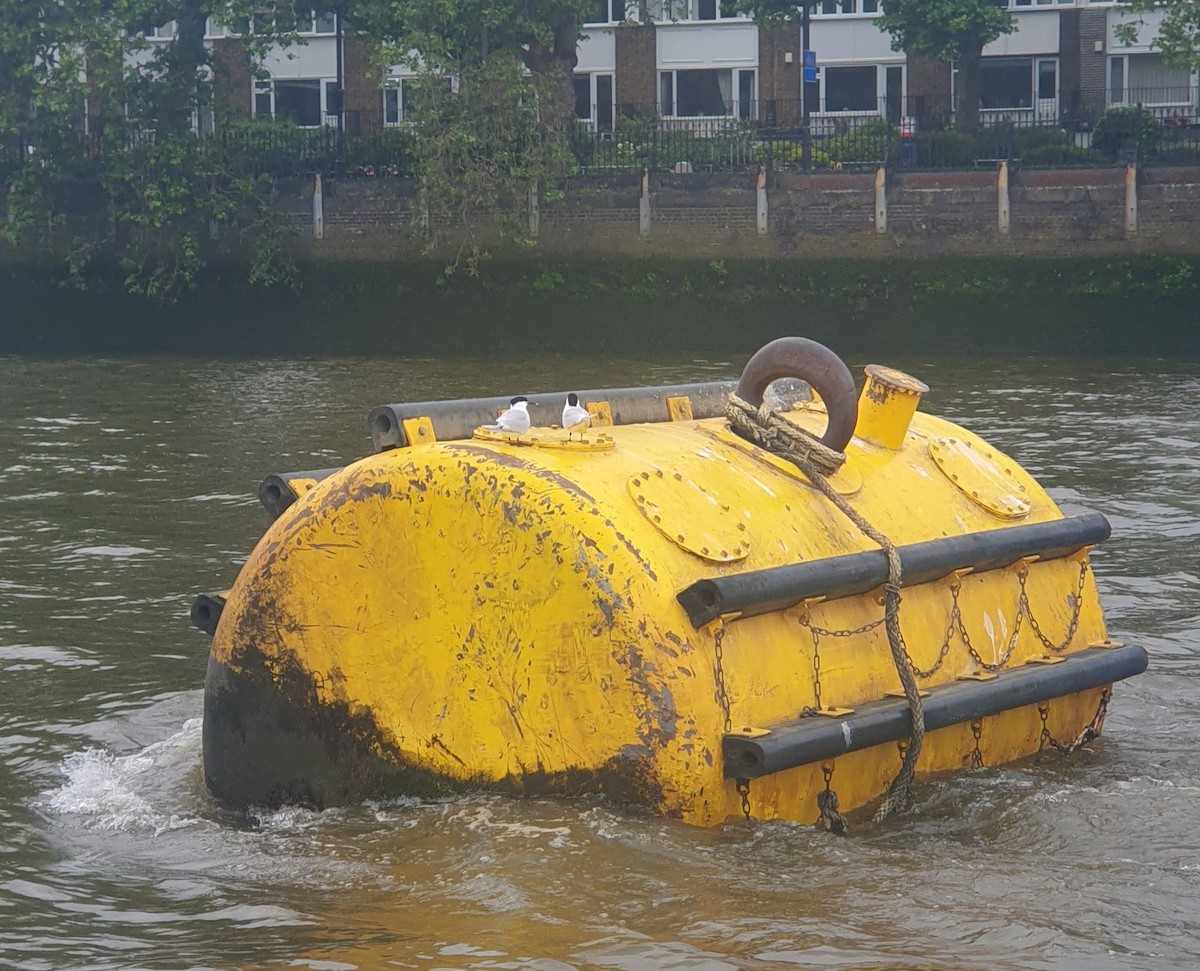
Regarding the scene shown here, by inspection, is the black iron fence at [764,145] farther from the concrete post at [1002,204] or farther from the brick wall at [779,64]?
the brick wall at [779,64]

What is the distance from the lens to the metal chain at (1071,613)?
275 inches

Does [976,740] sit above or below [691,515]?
below

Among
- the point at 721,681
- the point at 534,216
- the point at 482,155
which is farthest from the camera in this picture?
the point at 534,216

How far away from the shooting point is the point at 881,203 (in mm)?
33062

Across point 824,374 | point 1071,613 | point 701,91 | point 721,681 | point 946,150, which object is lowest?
point 1071,613

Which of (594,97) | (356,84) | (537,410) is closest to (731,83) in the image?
(594,97)

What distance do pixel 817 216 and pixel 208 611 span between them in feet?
90.5

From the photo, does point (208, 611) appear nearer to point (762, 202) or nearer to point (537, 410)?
point (537, 410)

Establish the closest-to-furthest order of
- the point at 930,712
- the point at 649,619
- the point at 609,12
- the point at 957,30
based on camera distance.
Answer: the point at 649,619 < the point at 930,712 < the point at 957,30 < the point at 609,12

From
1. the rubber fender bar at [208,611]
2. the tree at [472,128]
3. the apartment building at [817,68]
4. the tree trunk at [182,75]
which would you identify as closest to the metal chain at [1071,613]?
the rubber fender bar at [208,611]

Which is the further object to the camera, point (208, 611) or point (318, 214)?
point (318, 214)

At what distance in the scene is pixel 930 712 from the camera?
6.27 m

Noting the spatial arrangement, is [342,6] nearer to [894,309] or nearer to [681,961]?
[894,309]

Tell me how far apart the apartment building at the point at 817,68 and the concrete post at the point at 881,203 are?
10897 millimetres
